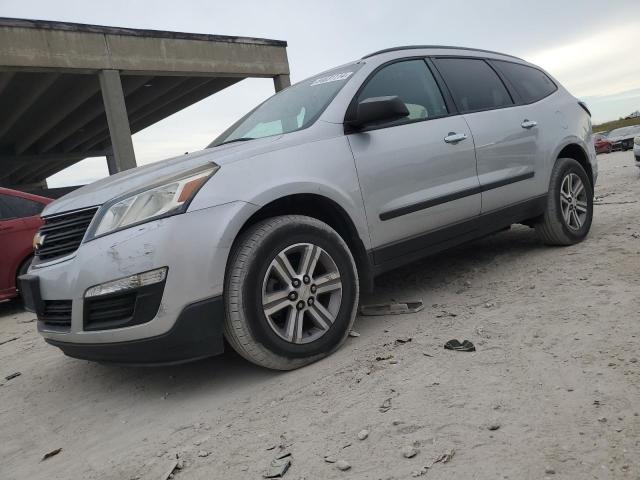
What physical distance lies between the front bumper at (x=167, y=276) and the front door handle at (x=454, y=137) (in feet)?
5.39

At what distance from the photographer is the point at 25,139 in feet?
76.2

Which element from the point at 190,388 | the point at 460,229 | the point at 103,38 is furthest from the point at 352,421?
the point at 103,38

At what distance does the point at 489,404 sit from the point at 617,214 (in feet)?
15.2

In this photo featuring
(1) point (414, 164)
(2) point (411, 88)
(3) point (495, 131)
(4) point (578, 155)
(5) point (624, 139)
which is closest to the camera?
(1) point (414, 164)

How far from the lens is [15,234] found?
593 cm

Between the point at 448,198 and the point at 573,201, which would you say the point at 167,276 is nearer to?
the point at 448,198

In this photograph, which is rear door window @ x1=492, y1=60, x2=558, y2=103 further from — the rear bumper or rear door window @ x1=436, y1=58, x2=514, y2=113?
the rear bumper

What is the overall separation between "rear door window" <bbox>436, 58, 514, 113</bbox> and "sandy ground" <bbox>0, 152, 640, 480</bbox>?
1.37 metres

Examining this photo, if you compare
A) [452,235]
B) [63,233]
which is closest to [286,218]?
[63,233]

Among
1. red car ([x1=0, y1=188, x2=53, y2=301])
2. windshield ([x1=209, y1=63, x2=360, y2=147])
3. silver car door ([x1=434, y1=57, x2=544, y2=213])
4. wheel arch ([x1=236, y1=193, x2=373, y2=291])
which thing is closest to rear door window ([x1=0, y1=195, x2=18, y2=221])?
red car ([x1=0, y1=188, x2=53, y2=301])

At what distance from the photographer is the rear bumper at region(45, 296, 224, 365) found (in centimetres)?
245

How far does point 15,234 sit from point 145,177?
4.04m

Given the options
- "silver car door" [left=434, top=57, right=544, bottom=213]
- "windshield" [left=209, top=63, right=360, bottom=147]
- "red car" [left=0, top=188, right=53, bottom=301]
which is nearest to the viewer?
"windshield" [left=209, top=63, right=360, bottom=147]

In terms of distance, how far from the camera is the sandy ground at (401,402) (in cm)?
181
